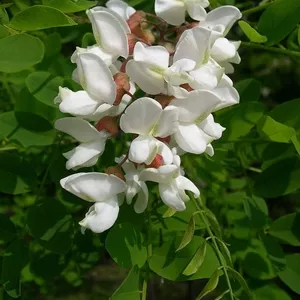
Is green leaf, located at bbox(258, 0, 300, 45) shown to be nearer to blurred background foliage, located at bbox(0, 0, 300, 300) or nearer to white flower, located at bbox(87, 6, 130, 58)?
blurred background foliage, located at bbox(0, 0, 300, 300)

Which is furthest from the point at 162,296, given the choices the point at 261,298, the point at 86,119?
the point at 86,119

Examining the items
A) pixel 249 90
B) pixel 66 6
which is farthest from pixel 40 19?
pixel 249 90

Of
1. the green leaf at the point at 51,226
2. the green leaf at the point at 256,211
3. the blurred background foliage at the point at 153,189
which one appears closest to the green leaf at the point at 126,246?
the blurred background foliage at the point at 153,189

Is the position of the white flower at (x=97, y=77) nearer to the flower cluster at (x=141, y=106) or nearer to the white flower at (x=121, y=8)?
the flower cluster at (x=141, y=106)

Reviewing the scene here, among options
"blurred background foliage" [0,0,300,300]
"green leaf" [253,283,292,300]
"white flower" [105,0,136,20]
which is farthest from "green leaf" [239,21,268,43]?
"green leaf" [253,283,292,300]

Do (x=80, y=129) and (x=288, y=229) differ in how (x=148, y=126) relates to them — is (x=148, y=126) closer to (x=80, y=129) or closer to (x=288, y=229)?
→ (x=80, y=129)

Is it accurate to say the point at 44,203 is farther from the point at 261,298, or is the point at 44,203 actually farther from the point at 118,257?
the point at 261,298
